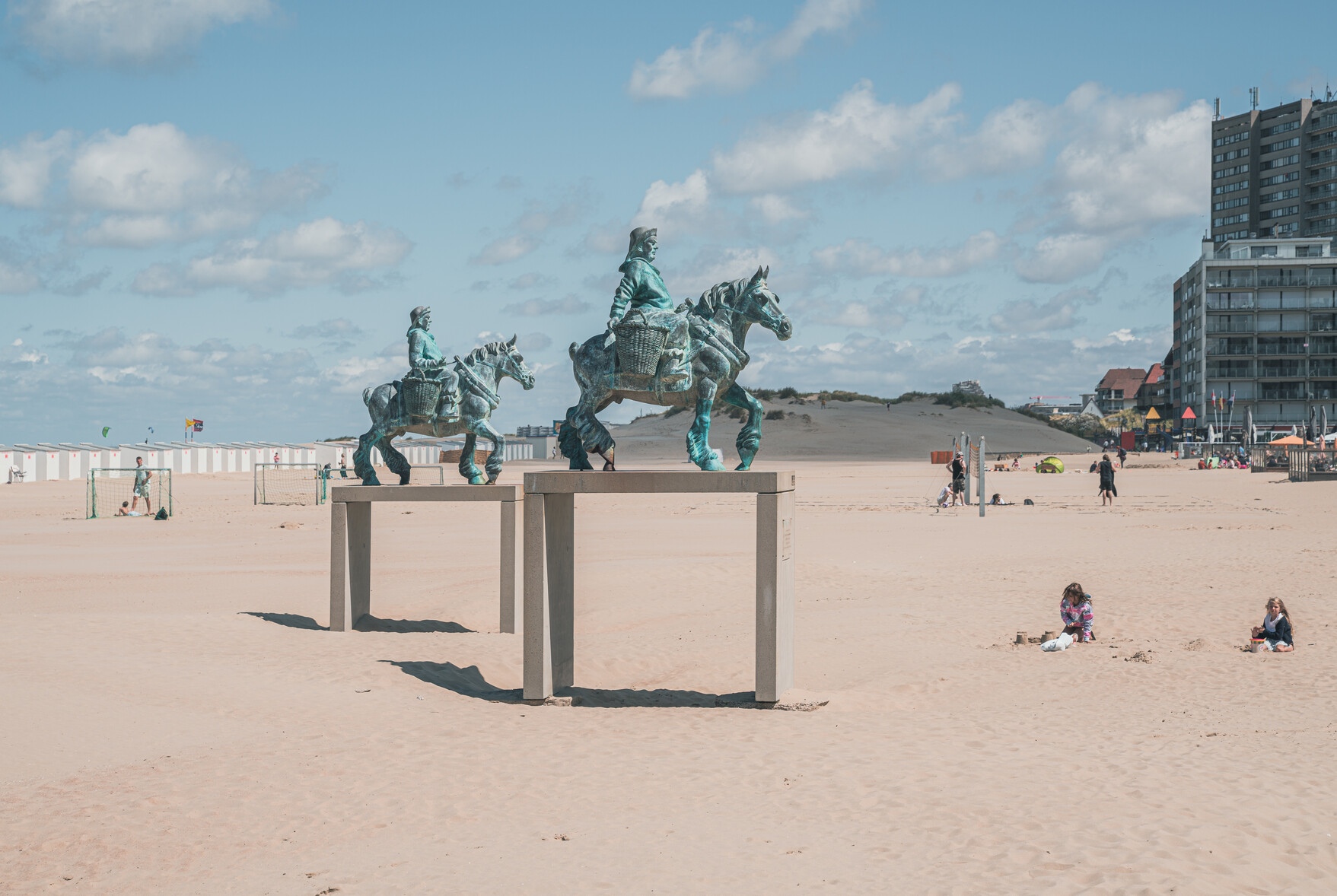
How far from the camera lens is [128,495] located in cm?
4266

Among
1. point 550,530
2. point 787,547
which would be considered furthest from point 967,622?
point 550,530

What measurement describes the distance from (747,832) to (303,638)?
694 centimetres

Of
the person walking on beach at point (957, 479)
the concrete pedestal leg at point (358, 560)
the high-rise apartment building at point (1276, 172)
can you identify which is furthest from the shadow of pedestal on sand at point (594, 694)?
the high-rise apartment building at point (1276, 172)

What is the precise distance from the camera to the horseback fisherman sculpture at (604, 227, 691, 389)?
32.4ft

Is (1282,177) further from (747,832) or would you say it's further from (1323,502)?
(747,832)

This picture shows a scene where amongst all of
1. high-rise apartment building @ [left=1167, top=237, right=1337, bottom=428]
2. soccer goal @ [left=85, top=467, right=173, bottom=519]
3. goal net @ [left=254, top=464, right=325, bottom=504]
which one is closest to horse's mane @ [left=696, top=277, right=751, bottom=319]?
soccer goal @ [left=85, top=467, right=173, bottom=519]

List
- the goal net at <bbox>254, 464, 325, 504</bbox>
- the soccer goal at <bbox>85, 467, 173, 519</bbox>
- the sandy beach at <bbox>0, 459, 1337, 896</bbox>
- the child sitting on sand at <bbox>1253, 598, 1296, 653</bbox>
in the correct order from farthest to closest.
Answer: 1. the goal net at <bbox>254, 464, 325, 504</bbox>
2. the soccer goal at <bbox>85, 467, 173, 519</bbox>
3. the child sitting on sand at <bbox>1253, 598, 1296, 653</bbox>
4. the sandy beach at <bbox>0, 459, 1337, 896</bbox>

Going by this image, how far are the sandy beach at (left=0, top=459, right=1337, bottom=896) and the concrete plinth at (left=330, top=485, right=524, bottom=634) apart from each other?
57 centimetres

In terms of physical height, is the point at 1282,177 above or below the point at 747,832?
above

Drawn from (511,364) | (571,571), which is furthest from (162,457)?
(571,571)

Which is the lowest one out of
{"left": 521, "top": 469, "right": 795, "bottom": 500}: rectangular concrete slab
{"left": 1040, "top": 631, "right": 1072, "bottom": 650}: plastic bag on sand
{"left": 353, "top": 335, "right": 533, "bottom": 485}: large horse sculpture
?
{"left": 1040, "top": 631, "right": 1072, "bottom": 650}: plastic bag on sand

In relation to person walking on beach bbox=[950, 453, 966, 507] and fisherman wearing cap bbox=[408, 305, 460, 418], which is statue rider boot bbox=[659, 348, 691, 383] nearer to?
fisherman wearing cap bbox=[408, 305, 460, 418]

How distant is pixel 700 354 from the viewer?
392 inches

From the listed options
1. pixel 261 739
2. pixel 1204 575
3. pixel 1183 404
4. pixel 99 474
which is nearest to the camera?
pixel 261 739
